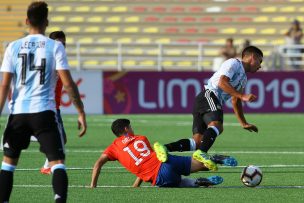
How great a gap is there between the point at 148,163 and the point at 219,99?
2170mm

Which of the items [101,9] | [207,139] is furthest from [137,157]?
[101,9]

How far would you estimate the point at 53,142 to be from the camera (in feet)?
27.7

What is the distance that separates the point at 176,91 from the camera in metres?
27.0

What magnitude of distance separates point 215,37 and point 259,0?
238cm

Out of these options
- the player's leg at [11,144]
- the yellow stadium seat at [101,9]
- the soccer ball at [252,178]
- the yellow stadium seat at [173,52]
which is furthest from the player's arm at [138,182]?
the yellow stadium seat at [101,9]

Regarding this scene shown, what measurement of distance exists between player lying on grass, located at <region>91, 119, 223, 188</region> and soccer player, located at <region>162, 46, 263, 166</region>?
0.84 meters

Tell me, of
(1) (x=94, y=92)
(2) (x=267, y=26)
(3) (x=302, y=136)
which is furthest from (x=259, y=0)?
(3) (x=302, y=136)

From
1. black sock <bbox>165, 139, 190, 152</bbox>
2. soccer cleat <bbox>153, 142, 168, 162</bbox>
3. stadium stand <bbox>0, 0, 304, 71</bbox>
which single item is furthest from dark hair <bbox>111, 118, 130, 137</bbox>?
stadium stand <bbox>0, 0, 304, 71</bbox>

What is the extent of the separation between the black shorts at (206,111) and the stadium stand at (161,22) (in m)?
20.8

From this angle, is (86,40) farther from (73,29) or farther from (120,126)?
(120,126)

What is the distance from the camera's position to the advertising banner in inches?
1049

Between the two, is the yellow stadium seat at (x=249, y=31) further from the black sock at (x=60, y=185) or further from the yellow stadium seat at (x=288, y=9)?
the black sock at (x=60, y=185)

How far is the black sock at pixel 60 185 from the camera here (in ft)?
27.2

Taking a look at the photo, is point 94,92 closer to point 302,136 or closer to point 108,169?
point 302,136
